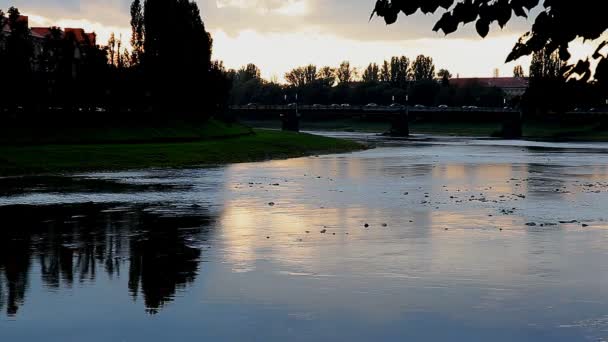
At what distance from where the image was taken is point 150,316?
1762 centimetres

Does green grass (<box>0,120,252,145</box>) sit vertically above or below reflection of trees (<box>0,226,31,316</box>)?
above

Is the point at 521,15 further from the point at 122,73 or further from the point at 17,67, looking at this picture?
the point at 122,73

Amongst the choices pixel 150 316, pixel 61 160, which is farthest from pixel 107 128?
pixel 150 316

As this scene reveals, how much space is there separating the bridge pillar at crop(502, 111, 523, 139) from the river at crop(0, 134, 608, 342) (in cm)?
12564

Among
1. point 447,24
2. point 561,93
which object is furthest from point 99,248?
point 561,93

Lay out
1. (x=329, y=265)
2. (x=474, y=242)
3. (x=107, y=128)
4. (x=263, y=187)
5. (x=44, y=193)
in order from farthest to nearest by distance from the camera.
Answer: (x=107, y=128)
(x=263, y=187)
(x=44, y=193)
(x=474, y=242)
(x=329, y=265)

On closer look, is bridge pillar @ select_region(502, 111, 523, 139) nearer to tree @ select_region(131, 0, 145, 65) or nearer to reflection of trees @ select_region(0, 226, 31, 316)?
tree @ select_region(131, 0, 145, 65)

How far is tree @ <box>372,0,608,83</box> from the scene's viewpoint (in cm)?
953

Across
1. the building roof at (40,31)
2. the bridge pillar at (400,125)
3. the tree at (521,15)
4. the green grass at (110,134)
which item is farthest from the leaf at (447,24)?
the bridge pillar at (400,125)

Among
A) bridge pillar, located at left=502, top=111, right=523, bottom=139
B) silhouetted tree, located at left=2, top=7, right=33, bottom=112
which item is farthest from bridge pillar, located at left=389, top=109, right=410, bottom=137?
silhouetted tree, located at left=2, top=7, right=33, bottom=112

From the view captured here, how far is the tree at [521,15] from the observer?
31.3 ft

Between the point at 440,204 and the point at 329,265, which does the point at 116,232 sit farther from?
the point at 440,204

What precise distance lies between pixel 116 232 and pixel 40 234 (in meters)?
2.41

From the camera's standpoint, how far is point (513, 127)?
173000 millimetres
